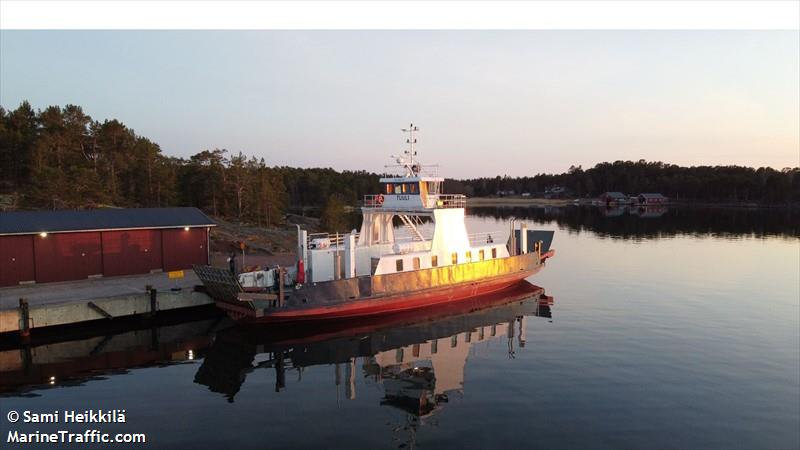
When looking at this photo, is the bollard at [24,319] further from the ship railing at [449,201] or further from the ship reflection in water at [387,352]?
the ship railing at [449,201]

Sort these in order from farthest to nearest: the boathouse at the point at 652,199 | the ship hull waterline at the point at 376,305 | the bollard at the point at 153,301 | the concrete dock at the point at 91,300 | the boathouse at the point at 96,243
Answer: the boathouse at the point at 652,199 < the boathouse at the point at 96,243 < the bollard at the point at 153,301 < the ship hull waterline at the point at 376,305 < the concrete dock at the point at 91,300

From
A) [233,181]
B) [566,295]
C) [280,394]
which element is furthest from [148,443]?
[233,181]

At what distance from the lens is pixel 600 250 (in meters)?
50.4

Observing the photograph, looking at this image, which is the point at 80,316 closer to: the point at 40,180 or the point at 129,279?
the point at 129,279

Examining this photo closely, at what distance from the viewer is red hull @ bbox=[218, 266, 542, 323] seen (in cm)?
2172

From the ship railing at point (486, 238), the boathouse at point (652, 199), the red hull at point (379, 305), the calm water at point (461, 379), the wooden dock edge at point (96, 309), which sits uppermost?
the boathouse at point (652, 199)

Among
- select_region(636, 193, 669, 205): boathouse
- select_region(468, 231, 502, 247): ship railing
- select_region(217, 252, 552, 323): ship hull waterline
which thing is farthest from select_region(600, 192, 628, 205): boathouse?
select_region(217, 252, 552, 323): ship hull waterline

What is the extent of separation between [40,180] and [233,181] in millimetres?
27030

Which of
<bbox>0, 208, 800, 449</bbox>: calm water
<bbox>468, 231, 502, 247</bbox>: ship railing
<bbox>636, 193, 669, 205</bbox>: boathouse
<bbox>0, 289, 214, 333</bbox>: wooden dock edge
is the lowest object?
<bbox>0, 208, 800, 449</bbox>: calm water

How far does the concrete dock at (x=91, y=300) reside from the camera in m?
19.7

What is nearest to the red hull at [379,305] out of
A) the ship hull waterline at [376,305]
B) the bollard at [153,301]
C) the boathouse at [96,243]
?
the ship hull waterline at [376,305]

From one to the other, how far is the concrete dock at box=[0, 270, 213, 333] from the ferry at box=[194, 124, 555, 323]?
7.41 feet

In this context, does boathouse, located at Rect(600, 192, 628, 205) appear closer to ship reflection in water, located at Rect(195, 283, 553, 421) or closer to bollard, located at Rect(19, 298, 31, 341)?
ship reflection in water, located at Rect(195, 283, 553, 421)

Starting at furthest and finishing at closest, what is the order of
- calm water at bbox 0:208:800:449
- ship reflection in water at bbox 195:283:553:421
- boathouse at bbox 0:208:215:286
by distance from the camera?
boathouse at bbox 0:208:215:286 → ship reflection in water at bbox 195:283:553:421 → calm water at bbox 0:208:800:449
